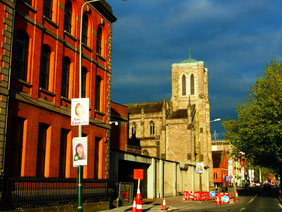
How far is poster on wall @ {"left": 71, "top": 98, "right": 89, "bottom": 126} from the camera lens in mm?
12344

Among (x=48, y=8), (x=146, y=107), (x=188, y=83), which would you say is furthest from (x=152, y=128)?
(x=48, y=8)

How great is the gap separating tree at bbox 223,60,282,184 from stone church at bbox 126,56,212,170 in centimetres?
2138

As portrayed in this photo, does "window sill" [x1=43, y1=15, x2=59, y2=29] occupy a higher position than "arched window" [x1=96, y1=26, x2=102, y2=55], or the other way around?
"arched window" [x1=96, y1=26, x2=102, y2=55]

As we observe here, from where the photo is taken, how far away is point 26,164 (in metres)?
14.7

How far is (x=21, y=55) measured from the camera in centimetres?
1535

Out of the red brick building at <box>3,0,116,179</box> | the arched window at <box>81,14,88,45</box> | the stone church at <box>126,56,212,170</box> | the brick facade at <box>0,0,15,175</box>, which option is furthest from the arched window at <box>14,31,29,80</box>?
the stone church at <box>126,56,212,170</box>

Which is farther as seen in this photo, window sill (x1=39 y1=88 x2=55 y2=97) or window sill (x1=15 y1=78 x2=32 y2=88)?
window sill (x1=39 y1=88 x2=55 y2=97)

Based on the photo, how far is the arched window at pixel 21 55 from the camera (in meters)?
15.0

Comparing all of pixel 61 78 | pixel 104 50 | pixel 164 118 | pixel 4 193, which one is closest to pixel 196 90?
pixel 164 118

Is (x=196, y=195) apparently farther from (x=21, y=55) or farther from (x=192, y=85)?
(x=192, y=85)

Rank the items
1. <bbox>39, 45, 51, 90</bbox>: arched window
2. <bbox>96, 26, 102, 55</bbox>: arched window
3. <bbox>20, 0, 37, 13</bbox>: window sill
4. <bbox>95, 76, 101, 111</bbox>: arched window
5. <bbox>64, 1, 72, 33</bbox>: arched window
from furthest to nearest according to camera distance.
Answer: <bbox>96, 26, 102, 55</bbox>: arched window, <bbox>95, 76, 101, 111</bbox>: arched window, <bbox>64, 1, 72, 33</bbox>: arched window, <bbox>39, 45, 51, 90</bbox>: arched window, <bbox>20, 0, 37, 13</bbox>: window sill

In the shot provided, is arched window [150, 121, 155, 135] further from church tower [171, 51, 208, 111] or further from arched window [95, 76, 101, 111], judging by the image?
arched window [95, 76, 101, 111]

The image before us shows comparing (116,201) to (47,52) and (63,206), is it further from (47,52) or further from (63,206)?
(47,52)

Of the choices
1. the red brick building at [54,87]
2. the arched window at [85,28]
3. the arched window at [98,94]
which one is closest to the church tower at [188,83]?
the arched window at [98,94]
